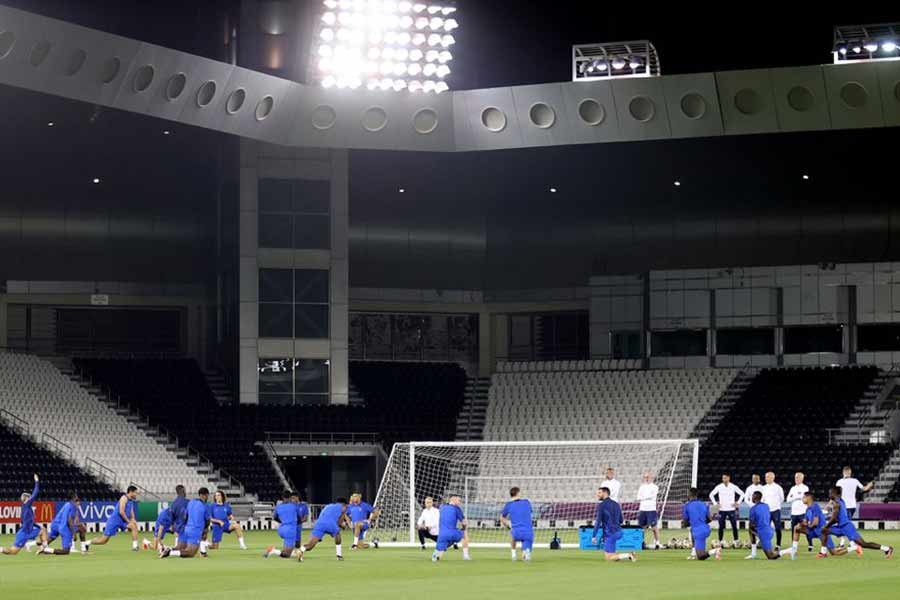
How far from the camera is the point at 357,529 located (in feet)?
122

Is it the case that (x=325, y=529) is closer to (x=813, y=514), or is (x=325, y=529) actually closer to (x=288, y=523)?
(x=288, y=523)

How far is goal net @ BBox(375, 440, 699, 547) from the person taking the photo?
145ft

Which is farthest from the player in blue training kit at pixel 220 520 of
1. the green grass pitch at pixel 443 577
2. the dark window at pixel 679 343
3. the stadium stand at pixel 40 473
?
the dark window at pixel 679 343

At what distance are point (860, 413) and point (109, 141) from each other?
2696 centimetres

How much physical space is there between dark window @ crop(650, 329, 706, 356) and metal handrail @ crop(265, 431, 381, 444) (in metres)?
12.0

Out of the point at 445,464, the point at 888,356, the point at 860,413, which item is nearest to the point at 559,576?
the point at 445,464

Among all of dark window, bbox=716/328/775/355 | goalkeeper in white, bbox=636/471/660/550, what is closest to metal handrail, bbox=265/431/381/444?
dark window, bbox=716/328/775/355

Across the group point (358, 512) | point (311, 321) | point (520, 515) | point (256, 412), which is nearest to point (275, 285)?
point (311, 321)

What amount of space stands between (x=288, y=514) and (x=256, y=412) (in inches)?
1013

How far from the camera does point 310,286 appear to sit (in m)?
57.2

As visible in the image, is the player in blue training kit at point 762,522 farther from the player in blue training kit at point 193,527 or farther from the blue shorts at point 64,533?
the blue shorts at point 64,533

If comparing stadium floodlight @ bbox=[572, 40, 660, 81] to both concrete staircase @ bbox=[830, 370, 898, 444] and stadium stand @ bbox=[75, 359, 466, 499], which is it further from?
stadium stand @ bbox=[75, 359, 466, 499]

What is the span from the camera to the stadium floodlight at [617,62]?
49875mm

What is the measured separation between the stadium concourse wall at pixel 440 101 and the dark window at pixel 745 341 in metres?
14.6
